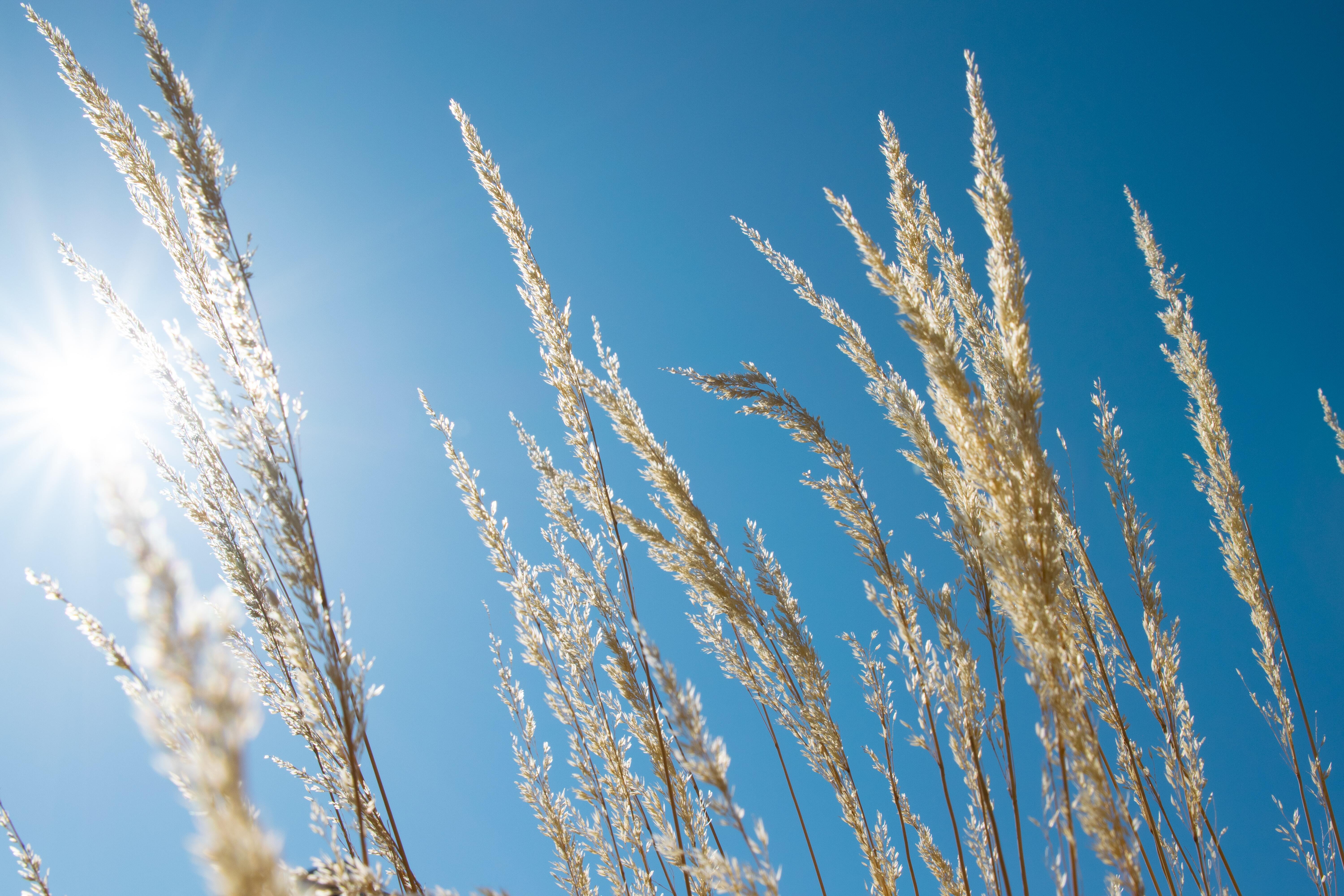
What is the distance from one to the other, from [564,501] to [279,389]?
4.87 ft

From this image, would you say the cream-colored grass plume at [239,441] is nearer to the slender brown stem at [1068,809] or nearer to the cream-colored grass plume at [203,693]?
the cream-colored grass plume at [203,693]

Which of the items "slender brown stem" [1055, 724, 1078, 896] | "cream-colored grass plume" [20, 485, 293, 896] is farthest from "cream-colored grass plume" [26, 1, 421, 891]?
"slender brown stem" [1055, 724, 1078, 896]

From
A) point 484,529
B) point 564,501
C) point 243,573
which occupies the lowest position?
point 243,573

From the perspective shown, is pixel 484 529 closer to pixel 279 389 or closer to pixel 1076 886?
pixel 279 389

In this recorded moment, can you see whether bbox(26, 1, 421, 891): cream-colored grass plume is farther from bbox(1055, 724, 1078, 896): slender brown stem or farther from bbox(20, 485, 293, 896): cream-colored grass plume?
bbox(1055, 724, 1078, 896): slender brown stem

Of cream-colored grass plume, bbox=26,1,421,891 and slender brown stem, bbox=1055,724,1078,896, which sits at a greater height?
cream-colored grass plume, bbox=26,1,421,891

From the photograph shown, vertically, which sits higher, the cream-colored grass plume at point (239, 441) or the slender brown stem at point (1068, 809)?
the cream-colored grass plume at point (239, 441)

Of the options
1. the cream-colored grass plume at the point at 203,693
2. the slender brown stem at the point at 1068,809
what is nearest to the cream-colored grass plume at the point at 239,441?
the cream-colored grass plume at the point at 203,693

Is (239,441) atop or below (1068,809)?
atop

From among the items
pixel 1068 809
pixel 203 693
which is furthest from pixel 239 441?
pixel 1068 809

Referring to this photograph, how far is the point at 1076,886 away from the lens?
121cm

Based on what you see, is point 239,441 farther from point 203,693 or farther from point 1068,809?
point 1068,809

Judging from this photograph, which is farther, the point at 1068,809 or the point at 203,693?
the point at 1068,809

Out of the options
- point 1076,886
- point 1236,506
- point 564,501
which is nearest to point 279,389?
point 564,501
